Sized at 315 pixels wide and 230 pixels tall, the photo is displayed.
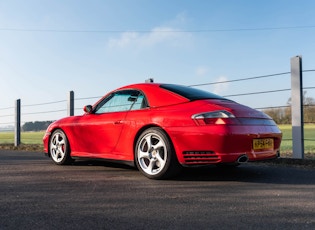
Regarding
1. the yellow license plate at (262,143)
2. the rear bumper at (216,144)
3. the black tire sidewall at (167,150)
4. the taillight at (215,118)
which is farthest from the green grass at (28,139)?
the yellow license plate at (262,143)

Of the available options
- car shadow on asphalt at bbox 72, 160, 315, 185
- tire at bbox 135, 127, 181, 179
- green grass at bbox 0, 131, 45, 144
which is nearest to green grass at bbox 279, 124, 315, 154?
car shadow on asphalt at bbox 72, 160, 315, 185

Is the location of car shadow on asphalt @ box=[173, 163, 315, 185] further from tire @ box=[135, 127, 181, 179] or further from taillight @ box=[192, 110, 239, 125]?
taillight @ box=[192, 110, 239, 125]

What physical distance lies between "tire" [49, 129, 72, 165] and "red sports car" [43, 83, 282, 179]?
417 millimetres

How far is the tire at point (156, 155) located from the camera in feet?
13.8

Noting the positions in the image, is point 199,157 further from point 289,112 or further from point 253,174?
point 289,112

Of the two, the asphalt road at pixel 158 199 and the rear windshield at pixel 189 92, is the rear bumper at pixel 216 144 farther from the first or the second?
the rear windshield at pixel 189 92

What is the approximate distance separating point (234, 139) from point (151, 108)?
1.20m

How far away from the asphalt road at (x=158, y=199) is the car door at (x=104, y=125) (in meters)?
0.44

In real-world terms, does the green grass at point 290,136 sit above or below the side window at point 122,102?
below

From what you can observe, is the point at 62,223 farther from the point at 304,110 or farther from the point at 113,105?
the point at 304,110

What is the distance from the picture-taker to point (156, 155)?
4.36 meters

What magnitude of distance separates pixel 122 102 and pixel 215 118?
166 cm

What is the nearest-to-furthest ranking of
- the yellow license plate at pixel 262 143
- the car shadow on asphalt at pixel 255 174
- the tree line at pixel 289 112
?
the yellow license plate at pixel 262 143 < the car shadow on asphalt at pixel 255 174 < the tree line at pixel 289 112

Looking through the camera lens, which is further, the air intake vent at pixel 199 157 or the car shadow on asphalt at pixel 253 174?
the car shadow on asphalt at pixel 253 174
